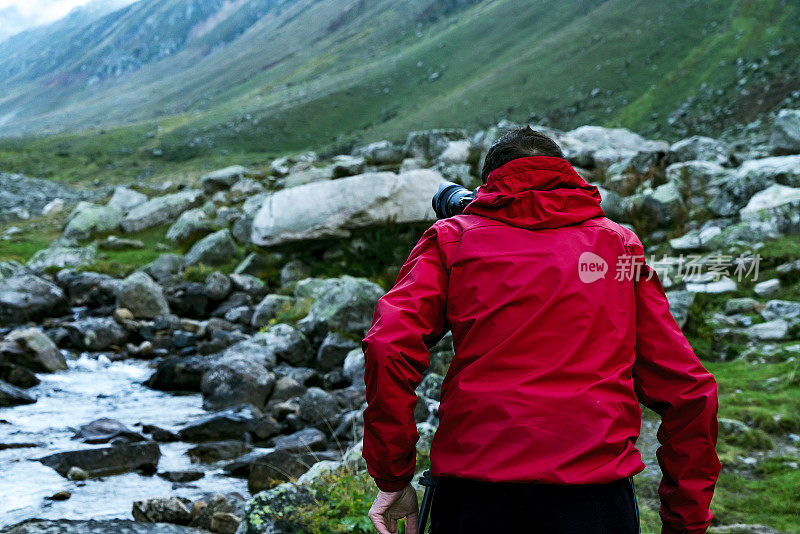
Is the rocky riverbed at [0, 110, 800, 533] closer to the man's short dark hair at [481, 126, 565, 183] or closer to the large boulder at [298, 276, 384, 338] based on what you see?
the large boulder at [298, 276, 384, 338]

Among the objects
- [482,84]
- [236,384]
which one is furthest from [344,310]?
[482,84]

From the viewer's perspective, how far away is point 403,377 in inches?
102

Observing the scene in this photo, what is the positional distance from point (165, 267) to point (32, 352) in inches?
246

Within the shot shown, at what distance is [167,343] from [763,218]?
1069cm

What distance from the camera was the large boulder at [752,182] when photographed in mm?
12586

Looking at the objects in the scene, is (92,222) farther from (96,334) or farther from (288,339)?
(288,339)

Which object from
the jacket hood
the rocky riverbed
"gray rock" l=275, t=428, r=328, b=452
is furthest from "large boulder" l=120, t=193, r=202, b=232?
the jacket hood

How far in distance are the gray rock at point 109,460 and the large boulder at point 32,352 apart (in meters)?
3.83

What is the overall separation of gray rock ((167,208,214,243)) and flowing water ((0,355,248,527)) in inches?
308

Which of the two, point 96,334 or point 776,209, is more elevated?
point 96,334

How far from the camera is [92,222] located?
2227 cm

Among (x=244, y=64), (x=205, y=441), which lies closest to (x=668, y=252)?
(x=205, y=441)

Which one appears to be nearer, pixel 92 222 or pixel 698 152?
pixel 698 152

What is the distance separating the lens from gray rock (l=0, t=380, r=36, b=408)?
31.0 feet
